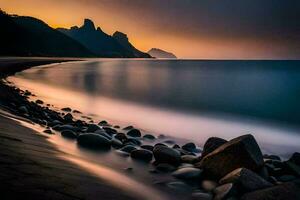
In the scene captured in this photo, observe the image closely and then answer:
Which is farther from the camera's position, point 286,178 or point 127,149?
point 127,149

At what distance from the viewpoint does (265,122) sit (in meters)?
20.5

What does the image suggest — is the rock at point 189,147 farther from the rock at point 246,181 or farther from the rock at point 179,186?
the rock at point 246,181

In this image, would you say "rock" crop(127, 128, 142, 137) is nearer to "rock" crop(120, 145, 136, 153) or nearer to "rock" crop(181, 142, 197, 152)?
"rock" crop(181, 142, 197, 152)

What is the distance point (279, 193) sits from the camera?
4.88 metres

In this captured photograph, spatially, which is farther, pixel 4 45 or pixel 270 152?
pixel 4 45

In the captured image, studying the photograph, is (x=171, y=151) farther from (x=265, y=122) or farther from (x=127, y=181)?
(x=265, y=122)

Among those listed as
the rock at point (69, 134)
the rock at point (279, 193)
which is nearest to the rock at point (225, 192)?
the rock at point (279, 193)

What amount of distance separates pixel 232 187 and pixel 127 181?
6.27 ft

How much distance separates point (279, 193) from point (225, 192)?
85 centimetres

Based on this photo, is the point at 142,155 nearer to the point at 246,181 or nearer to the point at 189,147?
the point at 189,147

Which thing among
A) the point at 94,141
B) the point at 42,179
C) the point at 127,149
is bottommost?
the point at 127,149

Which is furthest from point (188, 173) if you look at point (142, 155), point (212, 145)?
point (142, 155)

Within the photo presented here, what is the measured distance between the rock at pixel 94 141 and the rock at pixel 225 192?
3836 millimetres

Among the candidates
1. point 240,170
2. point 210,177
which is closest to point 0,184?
point 240,170
